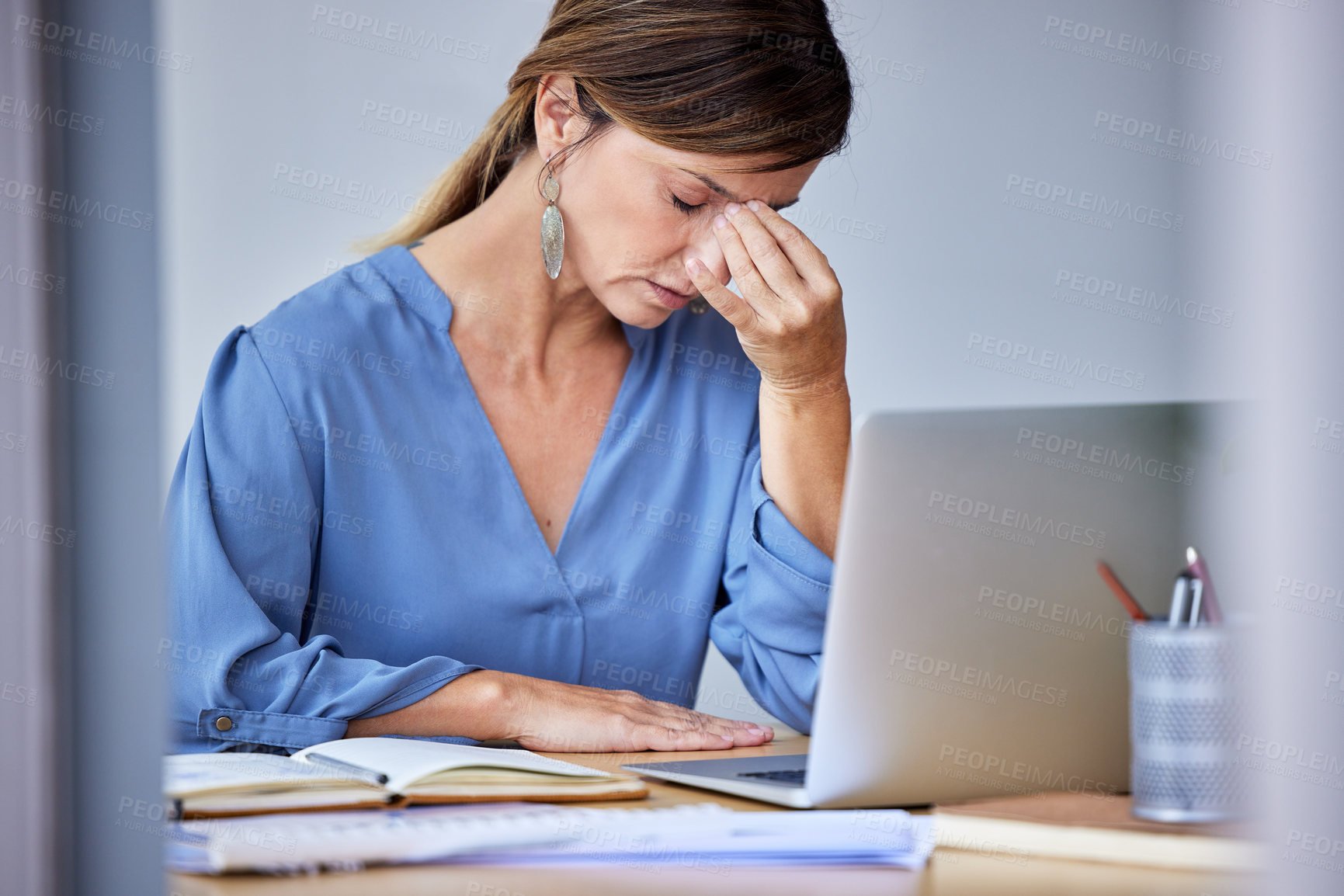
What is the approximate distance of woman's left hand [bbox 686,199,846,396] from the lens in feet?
4.09

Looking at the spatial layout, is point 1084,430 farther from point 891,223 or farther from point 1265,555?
point 891,223

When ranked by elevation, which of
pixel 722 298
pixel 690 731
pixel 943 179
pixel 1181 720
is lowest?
pixel 690 731

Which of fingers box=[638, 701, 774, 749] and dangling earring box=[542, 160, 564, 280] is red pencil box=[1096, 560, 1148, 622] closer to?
fingers box=[638, 701, 774, 749]

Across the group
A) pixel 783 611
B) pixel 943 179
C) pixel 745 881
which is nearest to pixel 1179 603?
pixel 745 881

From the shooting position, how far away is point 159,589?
0.45m

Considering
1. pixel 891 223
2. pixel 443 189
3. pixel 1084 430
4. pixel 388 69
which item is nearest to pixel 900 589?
pixel 1084 430

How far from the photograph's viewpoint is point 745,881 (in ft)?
1.91

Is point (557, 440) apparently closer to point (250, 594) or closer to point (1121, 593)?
point (250, 594)

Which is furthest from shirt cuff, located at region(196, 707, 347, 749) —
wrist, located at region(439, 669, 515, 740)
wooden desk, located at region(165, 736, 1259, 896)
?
wooden desk, located at region(165, 736, 1259, 896)

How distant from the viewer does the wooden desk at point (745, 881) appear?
53 cm

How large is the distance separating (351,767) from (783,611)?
593 mm

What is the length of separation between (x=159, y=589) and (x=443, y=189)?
1.14m

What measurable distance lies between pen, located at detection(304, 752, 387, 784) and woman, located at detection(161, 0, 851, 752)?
17 centimetres

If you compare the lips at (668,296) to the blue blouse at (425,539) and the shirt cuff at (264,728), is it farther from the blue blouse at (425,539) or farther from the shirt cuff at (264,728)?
the shirt cuff at (264,728)
